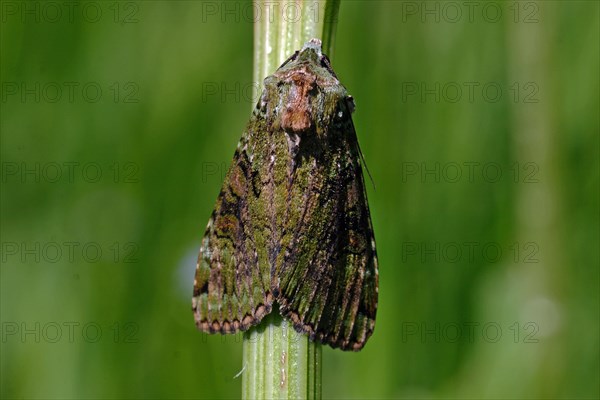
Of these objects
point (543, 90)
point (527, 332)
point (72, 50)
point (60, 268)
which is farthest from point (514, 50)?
point (60, 268)

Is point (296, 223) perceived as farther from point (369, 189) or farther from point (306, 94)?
point (369, 189)

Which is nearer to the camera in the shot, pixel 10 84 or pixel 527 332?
pixel 527 332

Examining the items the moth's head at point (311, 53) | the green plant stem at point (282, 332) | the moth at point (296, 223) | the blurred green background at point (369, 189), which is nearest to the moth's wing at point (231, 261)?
the moth at point (296, 223)

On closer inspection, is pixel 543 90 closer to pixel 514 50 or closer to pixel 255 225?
pixel 514 50

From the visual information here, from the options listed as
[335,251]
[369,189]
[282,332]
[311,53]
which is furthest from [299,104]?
[369,189]

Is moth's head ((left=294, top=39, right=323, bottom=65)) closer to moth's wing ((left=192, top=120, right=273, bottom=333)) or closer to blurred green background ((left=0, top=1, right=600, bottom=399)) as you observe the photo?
moth's wing ((left=192, top=120, right=273, bottom=333))
